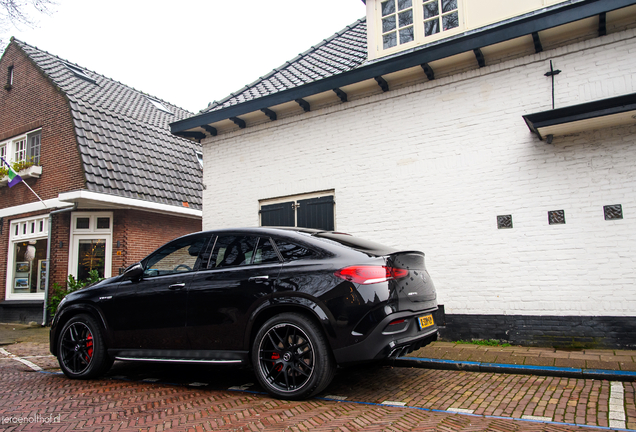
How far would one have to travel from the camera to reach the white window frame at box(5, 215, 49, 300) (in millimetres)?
12227

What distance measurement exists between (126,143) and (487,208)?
1028 cm

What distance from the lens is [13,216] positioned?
13039 millimetres

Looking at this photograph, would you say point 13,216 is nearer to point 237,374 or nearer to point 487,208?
point 237,374

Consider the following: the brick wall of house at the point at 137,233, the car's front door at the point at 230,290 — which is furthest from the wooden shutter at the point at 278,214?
the brick wall of house at the point at 137,233

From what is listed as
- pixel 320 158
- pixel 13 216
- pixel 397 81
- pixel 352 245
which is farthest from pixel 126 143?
pixel 352 245

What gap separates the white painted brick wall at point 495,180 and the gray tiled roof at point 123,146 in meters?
5.70

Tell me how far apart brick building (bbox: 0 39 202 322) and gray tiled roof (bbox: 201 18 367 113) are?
3753 millimetres

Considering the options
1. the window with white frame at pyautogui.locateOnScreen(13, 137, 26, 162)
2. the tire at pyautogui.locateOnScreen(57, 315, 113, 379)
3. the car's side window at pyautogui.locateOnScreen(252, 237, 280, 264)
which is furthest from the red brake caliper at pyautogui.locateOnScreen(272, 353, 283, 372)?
the window with white frame at pyautogui.locateOnScreen(13, 137, 26, 162)

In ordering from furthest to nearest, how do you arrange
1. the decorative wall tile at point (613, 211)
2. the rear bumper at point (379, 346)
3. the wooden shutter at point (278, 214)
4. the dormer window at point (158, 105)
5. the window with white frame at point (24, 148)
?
the dormer window at point (158, 105)
the window with white frame at point (24, 148)
the wooden shutter at point (278, 214)
the decorative wall tile at point (613, 211)
the rear bumper at point (379, 346)

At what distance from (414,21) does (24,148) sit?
11799mm

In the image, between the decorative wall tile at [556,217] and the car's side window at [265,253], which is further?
the decorative wall tile at [556,217]

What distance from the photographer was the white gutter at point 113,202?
10.8 meters

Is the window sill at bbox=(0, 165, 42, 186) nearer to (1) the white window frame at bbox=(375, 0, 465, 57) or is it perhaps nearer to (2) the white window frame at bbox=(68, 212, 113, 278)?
(2) the white window frame at bbox=(68, 212, 113, 278)

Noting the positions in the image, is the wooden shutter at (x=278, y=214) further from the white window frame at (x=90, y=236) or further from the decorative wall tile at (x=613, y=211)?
the white window frame at (x=90, y=236)
